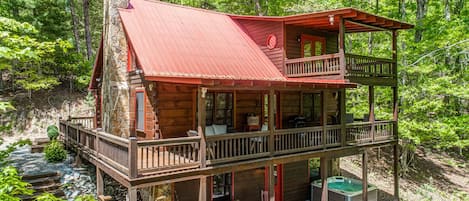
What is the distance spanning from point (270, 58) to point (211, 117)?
4.06 meters

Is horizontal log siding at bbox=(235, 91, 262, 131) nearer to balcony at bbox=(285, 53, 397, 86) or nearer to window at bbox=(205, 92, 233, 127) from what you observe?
window at bbox=(205, 92, 233, 127)

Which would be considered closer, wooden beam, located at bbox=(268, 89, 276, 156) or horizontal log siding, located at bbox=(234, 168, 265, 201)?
wooden beam, located at bbox=(268, 89, 276, 156)

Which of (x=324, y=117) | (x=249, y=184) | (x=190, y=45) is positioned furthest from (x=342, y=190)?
(x=190, y=45)

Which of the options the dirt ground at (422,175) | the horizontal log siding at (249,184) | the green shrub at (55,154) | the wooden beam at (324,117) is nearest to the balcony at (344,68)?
the wooden beam at (324,117)

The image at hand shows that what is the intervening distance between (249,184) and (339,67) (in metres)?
5.28

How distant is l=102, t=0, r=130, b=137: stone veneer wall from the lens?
10.8 metres

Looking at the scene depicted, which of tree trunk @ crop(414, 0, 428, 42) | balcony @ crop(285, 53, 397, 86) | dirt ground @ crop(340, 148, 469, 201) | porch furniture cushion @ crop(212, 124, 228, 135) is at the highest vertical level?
tree trunk @ crop(414, 0, 428, 42)

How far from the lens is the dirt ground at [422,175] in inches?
638

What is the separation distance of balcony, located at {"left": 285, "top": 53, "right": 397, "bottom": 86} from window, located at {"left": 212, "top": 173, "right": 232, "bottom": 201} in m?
4.73

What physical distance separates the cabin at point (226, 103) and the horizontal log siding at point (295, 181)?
0.04 m

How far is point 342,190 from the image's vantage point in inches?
468

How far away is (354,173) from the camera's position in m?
17.6

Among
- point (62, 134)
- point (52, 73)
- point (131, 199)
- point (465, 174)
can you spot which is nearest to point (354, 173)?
point (465, 174)

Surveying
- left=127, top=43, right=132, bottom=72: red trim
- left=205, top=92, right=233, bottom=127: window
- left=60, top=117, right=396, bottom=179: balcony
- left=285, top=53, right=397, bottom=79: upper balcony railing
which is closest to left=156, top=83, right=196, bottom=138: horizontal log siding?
left=60, top=117, right=396, bottom=179: balcony
